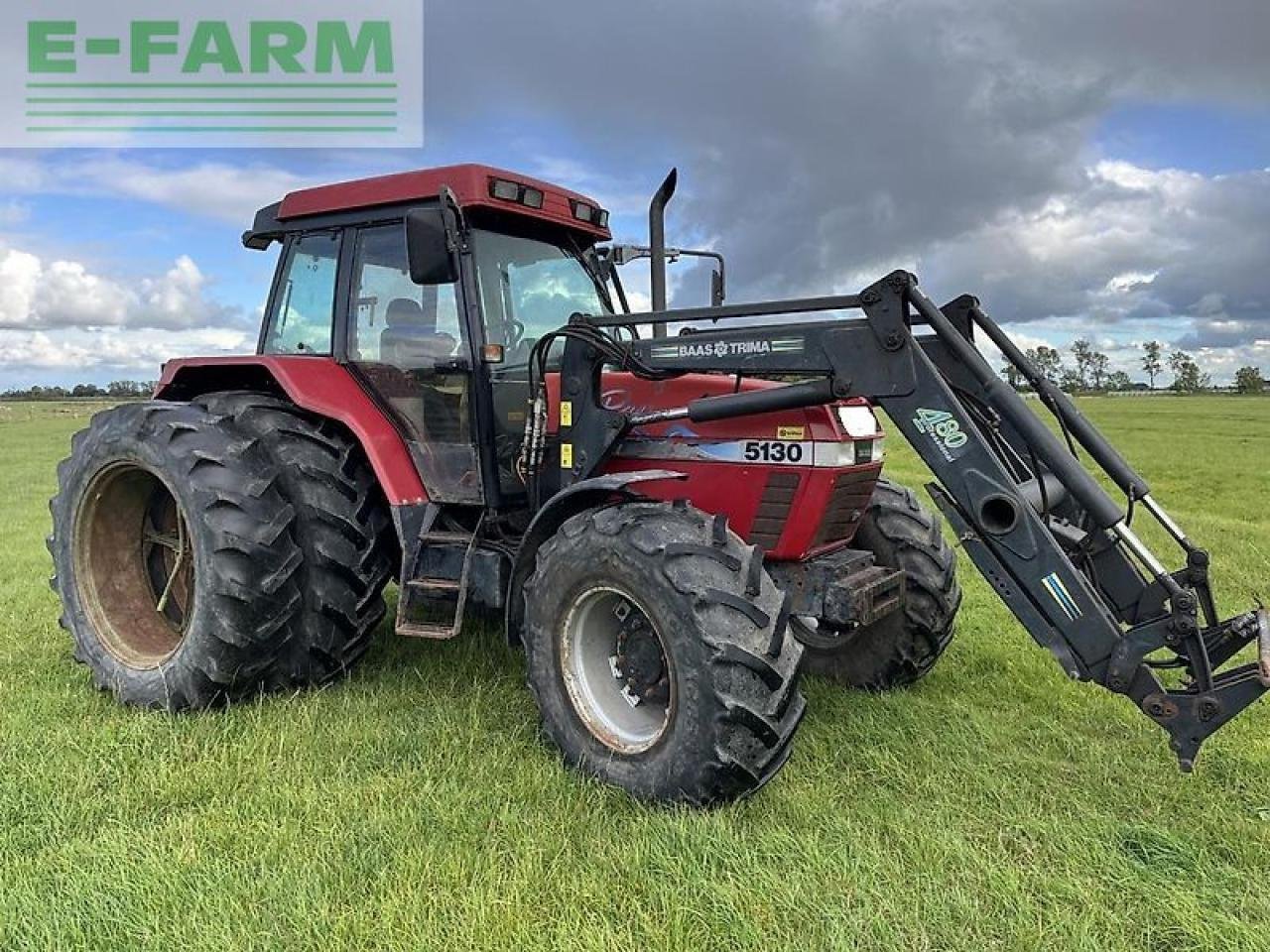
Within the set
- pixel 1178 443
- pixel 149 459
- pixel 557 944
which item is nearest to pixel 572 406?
pixel 149 459

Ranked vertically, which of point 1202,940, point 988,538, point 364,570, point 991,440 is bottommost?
point 1202,940

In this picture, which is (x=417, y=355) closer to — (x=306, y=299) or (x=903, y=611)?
(x=306, y=299)

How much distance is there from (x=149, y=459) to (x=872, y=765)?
3.68 meters

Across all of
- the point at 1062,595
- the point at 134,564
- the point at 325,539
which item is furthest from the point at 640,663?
the point at 134,564

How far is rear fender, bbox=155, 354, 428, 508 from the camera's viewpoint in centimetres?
480

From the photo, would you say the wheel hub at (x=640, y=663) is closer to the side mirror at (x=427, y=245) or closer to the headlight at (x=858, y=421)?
the headlight at (x=858, y=421)

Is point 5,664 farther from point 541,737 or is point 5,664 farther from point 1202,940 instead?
point 1202,940

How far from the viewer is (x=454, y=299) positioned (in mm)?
4715

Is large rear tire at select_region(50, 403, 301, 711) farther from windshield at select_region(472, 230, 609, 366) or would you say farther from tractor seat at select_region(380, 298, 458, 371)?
windshield at select_region(472, 230, 609, 366)

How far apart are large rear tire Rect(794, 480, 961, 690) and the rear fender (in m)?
2.09

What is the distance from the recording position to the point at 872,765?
399cm

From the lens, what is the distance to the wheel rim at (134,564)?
512 centimetres

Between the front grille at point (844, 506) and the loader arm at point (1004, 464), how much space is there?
19.5 inches

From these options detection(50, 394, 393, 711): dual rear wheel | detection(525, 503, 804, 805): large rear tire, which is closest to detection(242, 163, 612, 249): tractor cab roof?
detection(50, 394, 393, 711): dual rear wheel
